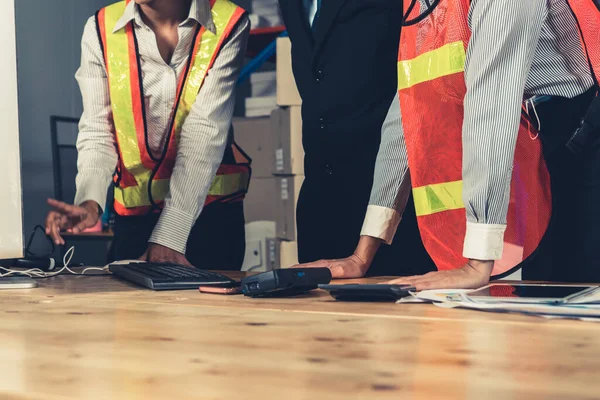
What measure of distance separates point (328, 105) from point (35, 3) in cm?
263

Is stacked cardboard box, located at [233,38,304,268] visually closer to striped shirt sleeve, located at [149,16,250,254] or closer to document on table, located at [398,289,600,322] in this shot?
striped shirt sleeve, located at [149,16,250,254]

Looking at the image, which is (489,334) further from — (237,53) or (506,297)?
(237,53)

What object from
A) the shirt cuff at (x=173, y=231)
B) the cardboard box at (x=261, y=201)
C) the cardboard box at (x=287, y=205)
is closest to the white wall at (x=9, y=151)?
the shirt cuff at (x=173, y=231)

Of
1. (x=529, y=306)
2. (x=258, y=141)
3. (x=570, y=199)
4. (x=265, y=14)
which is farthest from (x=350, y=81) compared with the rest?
(x=265, y=14)

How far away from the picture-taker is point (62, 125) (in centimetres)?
390

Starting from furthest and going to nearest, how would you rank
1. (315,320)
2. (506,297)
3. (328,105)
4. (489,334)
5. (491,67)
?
(328,105)
(491,67)
(506,297)
(315,320)
(489,334)

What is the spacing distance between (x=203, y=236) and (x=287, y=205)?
1004 mm

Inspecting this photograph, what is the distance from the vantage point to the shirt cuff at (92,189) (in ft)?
6.02

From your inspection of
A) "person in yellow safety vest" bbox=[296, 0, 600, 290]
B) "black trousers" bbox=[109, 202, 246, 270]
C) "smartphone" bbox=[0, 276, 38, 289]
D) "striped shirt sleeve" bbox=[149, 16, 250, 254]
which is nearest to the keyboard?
"smartphone" bbox=[0, 276, 38, 289]

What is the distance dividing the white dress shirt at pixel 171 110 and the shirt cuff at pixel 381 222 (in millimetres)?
524

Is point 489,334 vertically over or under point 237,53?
under

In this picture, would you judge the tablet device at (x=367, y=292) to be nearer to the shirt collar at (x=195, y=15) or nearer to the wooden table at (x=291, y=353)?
the wooden table at (x=291, y=353)

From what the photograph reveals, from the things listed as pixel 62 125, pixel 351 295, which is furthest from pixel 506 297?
pixel 62 125

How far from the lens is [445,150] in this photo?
143cm
